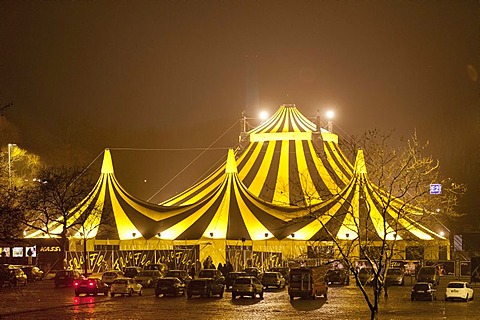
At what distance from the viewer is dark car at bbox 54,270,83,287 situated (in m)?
34.2

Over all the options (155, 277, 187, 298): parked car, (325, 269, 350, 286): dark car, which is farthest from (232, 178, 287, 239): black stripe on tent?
(155, 277, 187, 298): parked car

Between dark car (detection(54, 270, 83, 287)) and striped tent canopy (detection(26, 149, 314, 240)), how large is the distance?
10.4 ft

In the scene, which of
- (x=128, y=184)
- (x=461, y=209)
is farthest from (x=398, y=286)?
(x=128, y=184)

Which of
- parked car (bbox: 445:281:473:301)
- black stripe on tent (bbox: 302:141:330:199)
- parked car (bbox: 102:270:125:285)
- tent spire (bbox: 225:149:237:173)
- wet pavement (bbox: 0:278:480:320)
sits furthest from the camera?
tent spire (bbox: 225:149:237:173)

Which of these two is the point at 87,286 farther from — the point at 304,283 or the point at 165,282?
the point at 304,283

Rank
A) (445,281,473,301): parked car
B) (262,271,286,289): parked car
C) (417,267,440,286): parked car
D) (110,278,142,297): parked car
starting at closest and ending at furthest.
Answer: (445,281,473,301): parked car < (110,278,142,297): parked car < (262,271,286,289): parked car < (417,267,440,286): parked car

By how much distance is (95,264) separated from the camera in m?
38.6

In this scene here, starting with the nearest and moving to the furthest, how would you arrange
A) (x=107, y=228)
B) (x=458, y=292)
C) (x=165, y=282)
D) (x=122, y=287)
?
(x=458, y=292)
(x=122, y=287)
(x=165, y=282)
(x=107, y=228)

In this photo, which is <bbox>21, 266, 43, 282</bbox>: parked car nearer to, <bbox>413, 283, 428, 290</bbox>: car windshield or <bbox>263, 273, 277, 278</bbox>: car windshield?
<bbox>263, 273, 277, 278</bbox>: car windshield

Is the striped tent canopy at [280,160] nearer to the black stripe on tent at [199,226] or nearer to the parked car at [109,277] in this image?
the black stripe on tent at [199,226]

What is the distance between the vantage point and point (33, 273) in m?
39.0

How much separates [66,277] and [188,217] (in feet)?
20.5

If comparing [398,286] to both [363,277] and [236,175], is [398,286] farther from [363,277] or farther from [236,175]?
[236,175]

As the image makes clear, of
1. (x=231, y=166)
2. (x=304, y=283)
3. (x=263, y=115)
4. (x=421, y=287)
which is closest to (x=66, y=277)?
(x=231, y=166)
